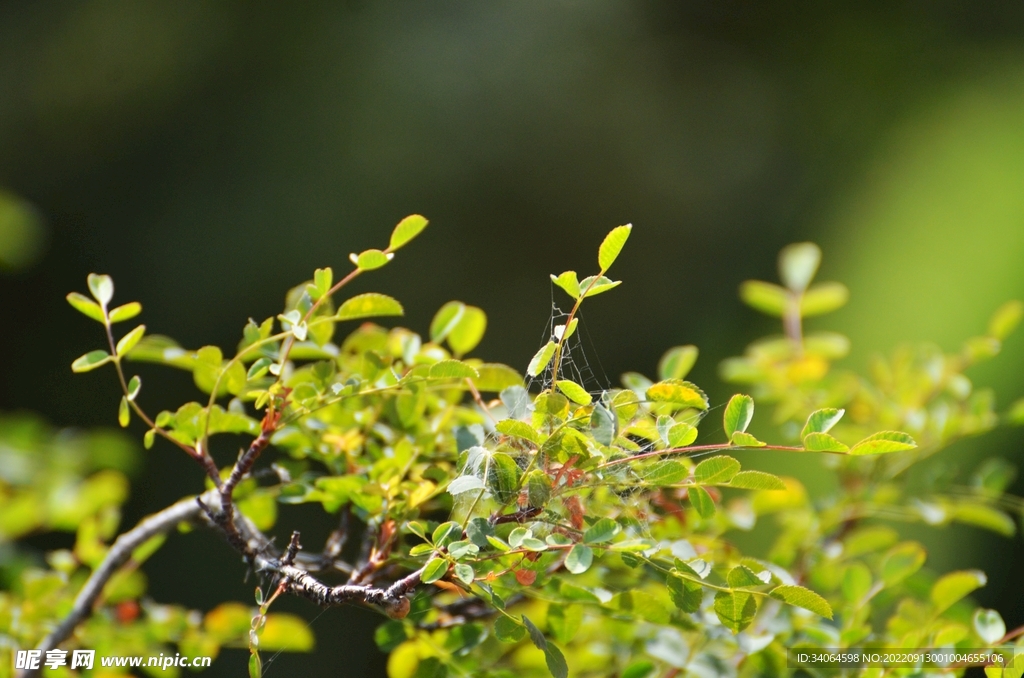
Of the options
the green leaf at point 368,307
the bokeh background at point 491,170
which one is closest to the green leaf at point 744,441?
the green leaf at point 368,307

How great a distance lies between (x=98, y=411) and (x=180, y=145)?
29.1 inches

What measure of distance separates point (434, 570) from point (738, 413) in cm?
18

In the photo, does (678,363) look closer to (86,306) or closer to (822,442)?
(822,442)

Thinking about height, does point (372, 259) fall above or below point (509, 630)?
above

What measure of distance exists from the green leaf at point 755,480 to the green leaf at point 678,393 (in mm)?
39

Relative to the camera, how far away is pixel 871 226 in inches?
86.1

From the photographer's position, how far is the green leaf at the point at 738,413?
1.39 ft

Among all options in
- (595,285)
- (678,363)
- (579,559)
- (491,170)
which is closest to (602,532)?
(579,559)

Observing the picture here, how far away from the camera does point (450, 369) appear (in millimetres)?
455

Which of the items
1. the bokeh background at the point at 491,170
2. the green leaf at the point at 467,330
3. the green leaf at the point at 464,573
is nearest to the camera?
the green leaf at the point at 464,573

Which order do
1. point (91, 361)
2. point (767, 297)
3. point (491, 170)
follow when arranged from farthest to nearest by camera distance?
point (491, 170) → point (767, 297) → point (91, 361)

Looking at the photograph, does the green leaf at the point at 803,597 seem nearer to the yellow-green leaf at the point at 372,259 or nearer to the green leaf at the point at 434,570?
the green leaf at the point at 434,570

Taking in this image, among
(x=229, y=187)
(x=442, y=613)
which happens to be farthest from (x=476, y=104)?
(x=442, y=613)

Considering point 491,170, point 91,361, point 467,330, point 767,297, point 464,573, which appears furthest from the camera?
point 491,170
